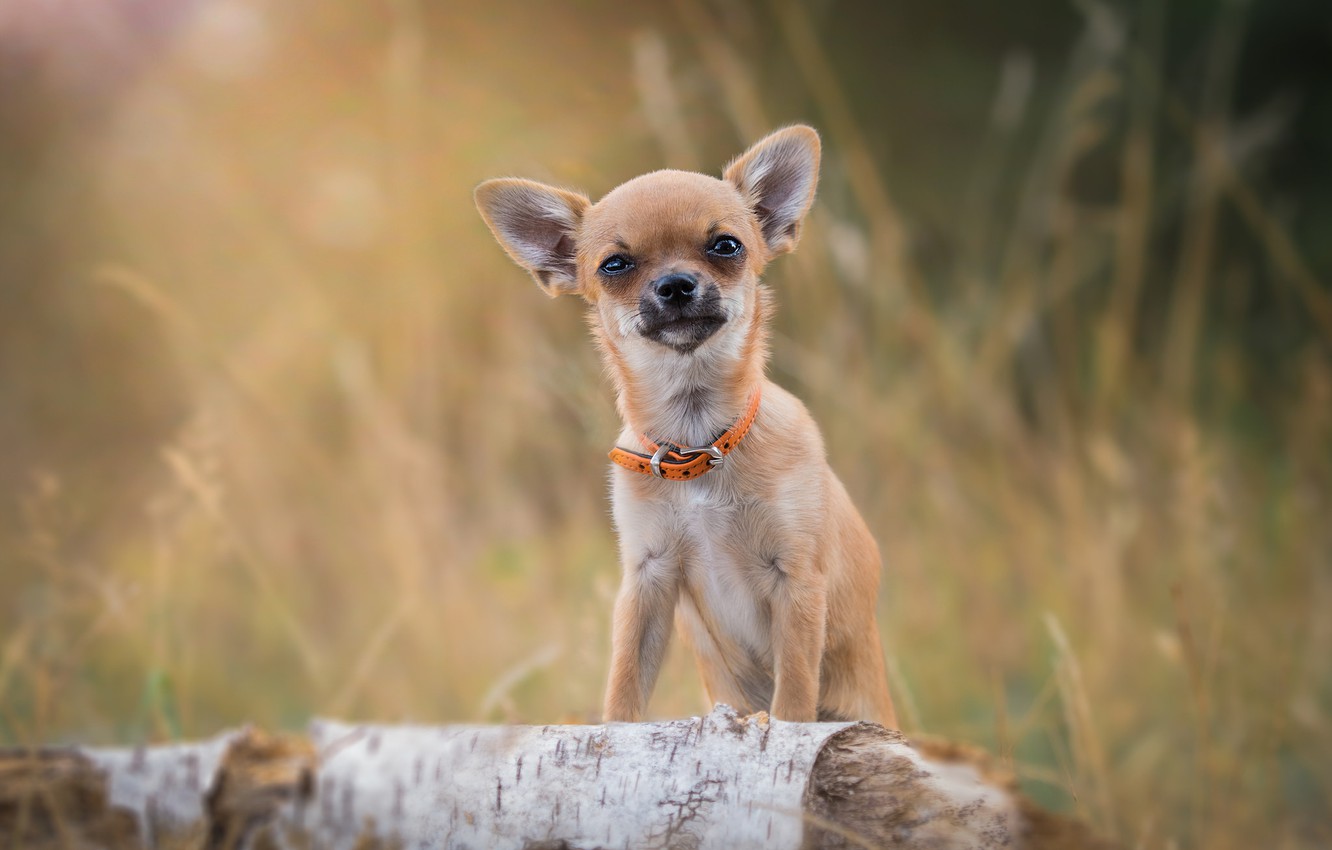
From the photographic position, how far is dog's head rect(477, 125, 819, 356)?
2.56 metres

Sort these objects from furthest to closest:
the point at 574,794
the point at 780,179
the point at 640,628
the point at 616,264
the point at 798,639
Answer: the point at 780,179
the point at 616,264
the point at 640,628
the point at 798,639
the point at 574,794

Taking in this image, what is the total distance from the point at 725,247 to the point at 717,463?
0.55 meters

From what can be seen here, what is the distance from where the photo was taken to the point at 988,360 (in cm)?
452

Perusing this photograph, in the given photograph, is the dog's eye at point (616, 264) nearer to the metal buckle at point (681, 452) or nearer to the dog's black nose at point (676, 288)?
the dog's black nose at point (676, 288)

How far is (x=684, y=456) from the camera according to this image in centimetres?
252

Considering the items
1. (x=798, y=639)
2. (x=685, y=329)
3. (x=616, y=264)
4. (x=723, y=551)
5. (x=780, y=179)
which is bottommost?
(x=798, y=639)

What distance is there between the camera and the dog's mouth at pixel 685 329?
2539mm

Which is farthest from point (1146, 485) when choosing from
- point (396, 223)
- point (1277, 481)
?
point (396, 223)

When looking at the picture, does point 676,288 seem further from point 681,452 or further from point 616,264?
point 681,452

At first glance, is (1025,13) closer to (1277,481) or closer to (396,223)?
(1277,481)

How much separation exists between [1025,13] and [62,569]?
18.9 ft

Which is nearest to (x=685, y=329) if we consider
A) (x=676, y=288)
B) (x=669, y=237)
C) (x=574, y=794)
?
(x=676, y=288)

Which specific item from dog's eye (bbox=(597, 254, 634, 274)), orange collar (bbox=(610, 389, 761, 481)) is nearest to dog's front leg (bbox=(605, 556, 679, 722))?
orange collar (bbox=(610, 389, 761, 481))

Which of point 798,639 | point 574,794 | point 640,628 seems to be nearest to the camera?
point 574,794
